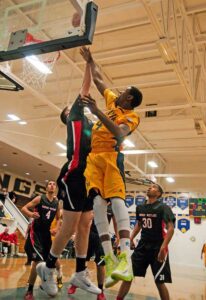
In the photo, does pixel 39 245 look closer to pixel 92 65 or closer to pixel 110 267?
pixel 110 267

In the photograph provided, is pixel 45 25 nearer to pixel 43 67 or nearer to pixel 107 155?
pixel 107 155

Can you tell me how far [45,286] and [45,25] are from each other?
2975 millimetres

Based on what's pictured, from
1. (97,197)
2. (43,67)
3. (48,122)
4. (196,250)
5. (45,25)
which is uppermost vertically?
(48,122)

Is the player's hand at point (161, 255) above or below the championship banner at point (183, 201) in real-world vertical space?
below

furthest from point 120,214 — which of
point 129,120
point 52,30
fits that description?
point 52,30

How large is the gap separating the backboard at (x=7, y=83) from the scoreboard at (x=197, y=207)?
1554cm

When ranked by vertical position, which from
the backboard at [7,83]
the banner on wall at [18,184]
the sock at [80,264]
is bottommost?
the sock at [80,264]

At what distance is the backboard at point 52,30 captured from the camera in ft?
11.0

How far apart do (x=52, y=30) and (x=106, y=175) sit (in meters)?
2.16

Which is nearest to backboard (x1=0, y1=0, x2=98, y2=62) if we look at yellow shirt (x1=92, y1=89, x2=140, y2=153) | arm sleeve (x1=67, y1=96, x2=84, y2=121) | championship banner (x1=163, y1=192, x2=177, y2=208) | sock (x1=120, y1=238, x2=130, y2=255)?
arm sleeve (x1=67, y1=96, x2=84, y2=121)

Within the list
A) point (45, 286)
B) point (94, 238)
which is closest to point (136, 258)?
point (94, 238)

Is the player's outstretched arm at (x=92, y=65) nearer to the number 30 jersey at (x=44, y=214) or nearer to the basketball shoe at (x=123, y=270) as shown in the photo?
the basketball shoe at (x=123, y=270)

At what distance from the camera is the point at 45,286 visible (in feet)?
10.2

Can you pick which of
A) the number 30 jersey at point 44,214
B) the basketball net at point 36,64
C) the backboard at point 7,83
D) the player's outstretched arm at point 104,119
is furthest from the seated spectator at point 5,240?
the player's outstretched arm at point 104,119
